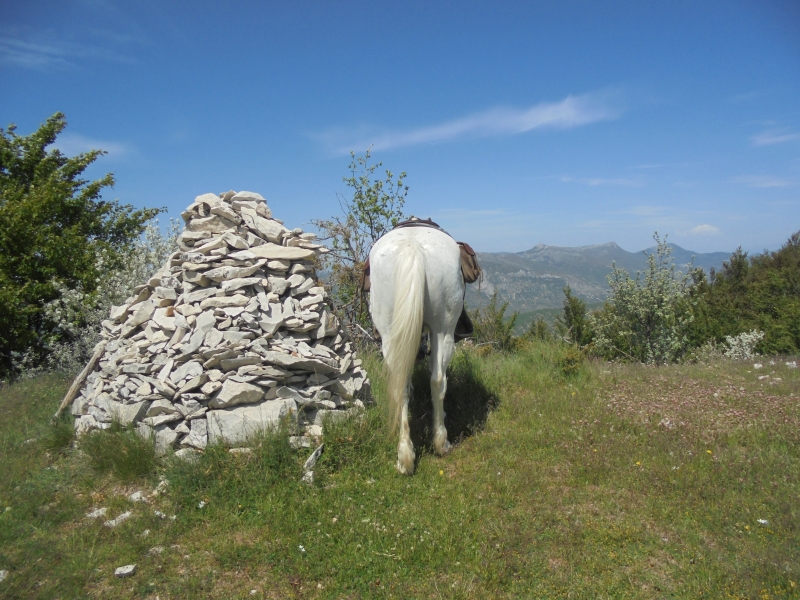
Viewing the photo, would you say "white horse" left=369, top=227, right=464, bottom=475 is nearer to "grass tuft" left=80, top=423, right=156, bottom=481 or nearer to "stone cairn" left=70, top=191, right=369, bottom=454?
"stone cairn" left=70, top=191, right=369, bottom=454

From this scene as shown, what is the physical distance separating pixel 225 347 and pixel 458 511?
7.94 feet

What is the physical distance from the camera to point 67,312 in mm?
7777

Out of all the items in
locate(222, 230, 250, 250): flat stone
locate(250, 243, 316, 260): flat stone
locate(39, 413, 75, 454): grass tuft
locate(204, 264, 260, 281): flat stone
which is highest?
locate(222, 230, 250, 250): flat stone

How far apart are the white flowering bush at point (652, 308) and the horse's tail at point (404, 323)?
7.00 m

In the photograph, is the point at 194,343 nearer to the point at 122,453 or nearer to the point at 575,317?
the point at 122,453

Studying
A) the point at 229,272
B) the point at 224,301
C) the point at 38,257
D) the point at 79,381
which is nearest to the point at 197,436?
the point at 224,301

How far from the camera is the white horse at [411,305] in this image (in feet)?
13.4


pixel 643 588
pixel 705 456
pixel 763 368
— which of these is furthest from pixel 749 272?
pixel 643 588

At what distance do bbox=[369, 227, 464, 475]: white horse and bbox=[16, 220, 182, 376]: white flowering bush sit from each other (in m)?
5.12

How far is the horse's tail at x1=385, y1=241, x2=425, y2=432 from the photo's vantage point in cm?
404

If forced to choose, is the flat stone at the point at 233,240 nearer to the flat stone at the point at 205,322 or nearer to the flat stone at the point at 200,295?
the flat stone at the point at 200,295

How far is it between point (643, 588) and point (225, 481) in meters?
2.96

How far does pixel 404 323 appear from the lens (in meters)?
4.03

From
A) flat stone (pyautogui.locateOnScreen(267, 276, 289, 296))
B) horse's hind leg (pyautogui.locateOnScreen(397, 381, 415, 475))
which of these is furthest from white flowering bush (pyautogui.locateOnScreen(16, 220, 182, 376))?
horse's hind leg (pyautogui.locateOnScreen(397, 381, 415, 475))
